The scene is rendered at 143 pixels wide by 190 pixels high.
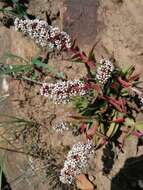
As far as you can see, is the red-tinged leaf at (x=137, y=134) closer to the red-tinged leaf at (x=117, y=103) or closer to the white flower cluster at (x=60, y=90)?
the red-tinged leaf at (x=117, y=103)

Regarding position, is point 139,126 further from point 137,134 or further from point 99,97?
point 99,97

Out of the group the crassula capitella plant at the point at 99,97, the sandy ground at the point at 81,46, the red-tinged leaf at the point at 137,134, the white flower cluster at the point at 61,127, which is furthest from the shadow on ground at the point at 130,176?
the white flower cluster at the point at 61,127

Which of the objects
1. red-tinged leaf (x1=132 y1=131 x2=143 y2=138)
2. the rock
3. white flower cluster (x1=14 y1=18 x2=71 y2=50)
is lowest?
the rock

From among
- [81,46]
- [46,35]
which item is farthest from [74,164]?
[81,46]

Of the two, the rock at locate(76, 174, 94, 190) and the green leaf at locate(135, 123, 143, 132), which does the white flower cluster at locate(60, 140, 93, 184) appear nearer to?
the green leaf at locate(135, 123, 143, 132)

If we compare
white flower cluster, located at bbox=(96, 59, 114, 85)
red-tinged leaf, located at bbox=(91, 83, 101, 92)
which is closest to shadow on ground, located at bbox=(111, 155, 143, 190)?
red-tinged leaf, located at bbox=(91, 83, 101, 92)

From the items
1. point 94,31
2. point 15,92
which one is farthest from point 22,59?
point 94,31
